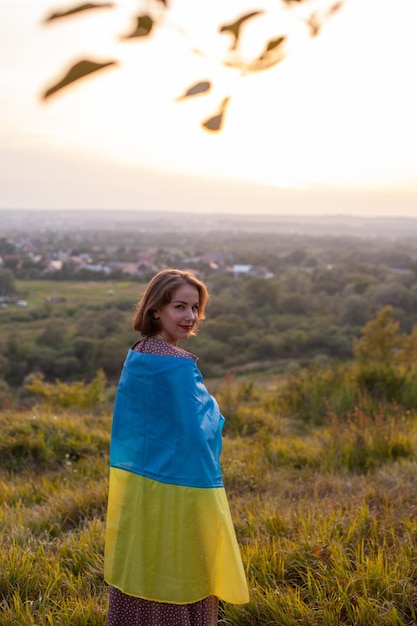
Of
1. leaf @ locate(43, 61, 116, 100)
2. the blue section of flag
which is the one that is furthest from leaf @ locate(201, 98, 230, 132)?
the blue section of flag

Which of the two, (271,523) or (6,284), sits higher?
(271,523)

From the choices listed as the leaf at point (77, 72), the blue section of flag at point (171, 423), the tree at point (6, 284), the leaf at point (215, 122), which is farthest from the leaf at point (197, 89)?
the tree at point (6, 284)

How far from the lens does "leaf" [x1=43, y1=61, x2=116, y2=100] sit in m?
0.56

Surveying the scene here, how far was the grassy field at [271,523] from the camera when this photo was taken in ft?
8.45

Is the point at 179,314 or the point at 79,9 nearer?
the point at 79,9

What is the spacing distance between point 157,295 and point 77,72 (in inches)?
63.9

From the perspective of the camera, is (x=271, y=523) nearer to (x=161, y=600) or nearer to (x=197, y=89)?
(x=161, y=600)

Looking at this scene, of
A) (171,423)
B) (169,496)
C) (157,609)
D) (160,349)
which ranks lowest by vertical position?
(157,609)

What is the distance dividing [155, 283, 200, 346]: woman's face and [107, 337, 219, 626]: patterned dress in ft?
0.20

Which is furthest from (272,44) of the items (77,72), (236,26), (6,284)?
(6,284)

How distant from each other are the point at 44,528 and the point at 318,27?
3.40 meters

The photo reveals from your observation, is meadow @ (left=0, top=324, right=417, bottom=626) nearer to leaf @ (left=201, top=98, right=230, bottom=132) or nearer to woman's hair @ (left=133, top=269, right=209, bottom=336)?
woman's hair @ (left=133, top=269, right=209, bottom=336)

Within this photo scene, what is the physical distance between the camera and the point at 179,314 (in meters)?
2.19

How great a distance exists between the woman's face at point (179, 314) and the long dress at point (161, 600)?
0.22 feet
